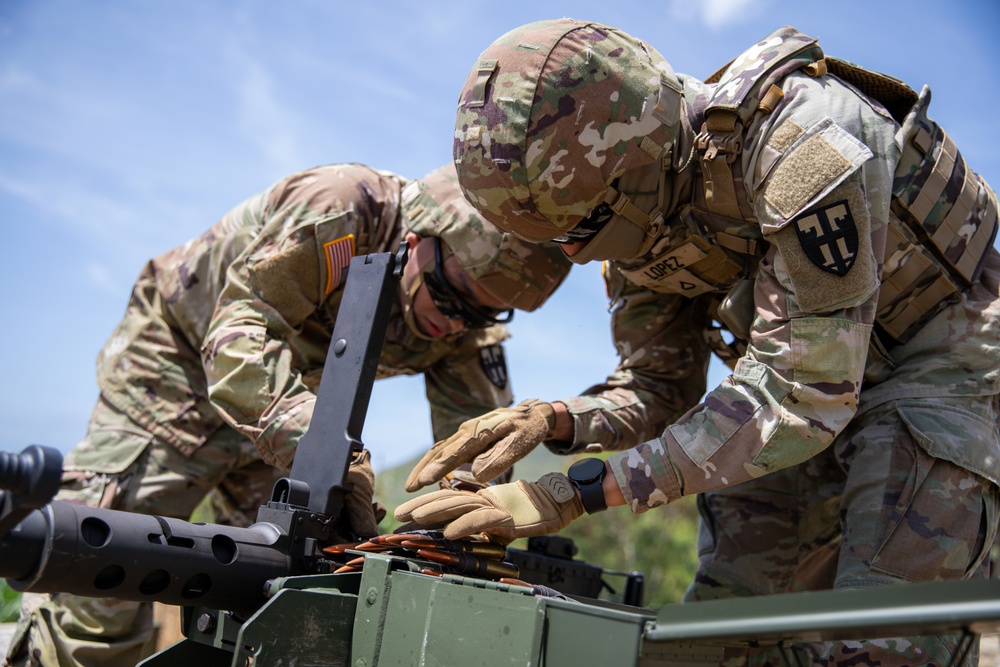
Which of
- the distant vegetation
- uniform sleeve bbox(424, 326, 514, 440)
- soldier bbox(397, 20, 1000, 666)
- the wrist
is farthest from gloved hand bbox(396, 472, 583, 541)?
the distant vegetation

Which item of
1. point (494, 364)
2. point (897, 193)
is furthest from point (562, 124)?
point (494, 364)

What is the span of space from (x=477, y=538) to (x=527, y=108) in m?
1.29

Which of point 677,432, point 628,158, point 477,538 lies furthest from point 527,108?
point 477,538

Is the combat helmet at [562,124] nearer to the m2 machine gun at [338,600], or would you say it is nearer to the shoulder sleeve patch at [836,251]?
the shoulder sleeve patch at [836,251]

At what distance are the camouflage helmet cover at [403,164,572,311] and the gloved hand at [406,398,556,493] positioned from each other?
2.17 ft

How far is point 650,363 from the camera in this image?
3.79 metres

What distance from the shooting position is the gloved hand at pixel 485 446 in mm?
3000

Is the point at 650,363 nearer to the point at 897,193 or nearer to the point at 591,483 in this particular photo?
the point at 591,483

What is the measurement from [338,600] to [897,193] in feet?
6.59

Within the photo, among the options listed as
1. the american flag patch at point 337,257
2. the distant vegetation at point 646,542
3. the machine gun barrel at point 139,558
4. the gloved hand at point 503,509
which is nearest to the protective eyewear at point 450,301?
the american flag patch at point 337,257

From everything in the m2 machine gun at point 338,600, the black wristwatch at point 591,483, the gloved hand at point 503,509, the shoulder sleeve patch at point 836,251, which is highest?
the shoulder sleeve patch at point 836,251

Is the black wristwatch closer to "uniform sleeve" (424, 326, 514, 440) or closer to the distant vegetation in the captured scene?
"uniform sleeve" (424, 326, 514, 440)

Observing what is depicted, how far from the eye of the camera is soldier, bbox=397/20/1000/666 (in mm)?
2629

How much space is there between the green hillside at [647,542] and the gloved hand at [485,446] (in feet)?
29.3
